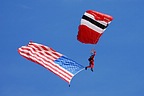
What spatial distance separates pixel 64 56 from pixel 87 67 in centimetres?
327

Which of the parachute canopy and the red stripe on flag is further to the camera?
the parachute canopy

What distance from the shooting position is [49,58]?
4931 cm

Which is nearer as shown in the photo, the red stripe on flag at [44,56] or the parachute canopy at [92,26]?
the red stripe on flag at [44,56]

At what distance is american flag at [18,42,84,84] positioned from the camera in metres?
46.7

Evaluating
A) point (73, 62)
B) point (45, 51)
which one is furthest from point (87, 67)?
point (45, 51)

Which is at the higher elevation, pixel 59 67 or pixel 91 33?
pixel 91 33

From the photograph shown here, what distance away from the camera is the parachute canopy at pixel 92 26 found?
47781 millimetres

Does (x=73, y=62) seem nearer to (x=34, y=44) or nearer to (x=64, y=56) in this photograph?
(x=64, y=56)

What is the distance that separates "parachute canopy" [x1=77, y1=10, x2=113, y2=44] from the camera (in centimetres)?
4778

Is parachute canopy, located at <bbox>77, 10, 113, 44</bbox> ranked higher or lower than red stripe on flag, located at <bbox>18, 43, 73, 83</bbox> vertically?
higher

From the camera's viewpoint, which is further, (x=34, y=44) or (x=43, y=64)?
(x=34, y=44)

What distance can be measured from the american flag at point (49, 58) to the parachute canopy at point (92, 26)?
259cm

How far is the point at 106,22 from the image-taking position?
4762 cm

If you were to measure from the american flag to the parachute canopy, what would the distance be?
259 cm
